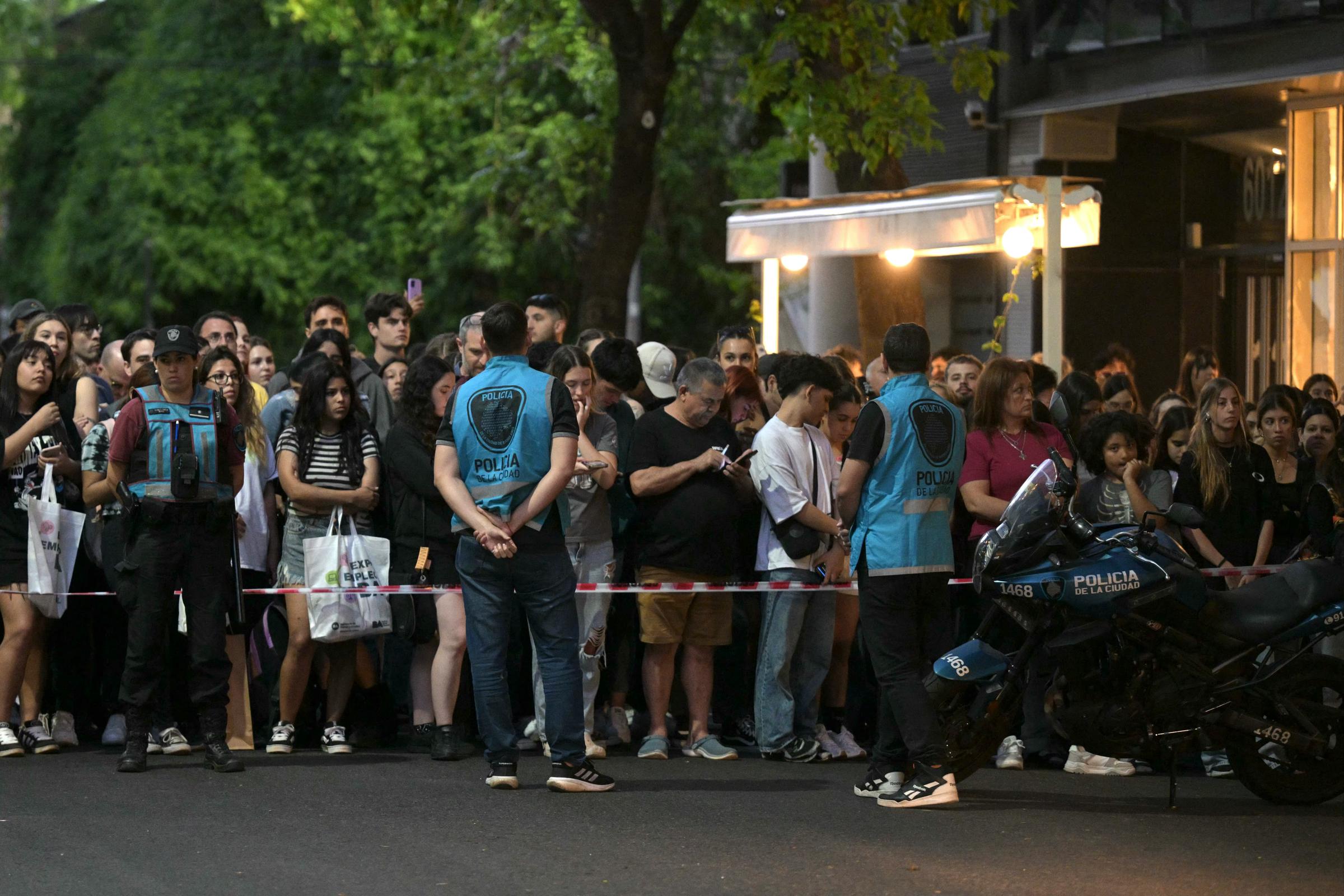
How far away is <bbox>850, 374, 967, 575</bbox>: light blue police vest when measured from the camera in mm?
8109

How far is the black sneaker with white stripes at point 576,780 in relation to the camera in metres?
8.32

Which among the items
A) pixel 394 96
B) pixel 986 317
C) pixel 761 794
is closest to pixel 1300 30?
pixel 986 317

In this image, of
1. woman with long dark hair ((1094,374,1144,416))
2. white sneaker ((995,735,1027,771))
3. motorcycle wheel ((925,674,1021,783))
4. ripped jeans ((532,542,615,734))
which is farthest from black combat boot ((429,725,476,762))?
woman with long dark hair ((1094,374,1144,416))

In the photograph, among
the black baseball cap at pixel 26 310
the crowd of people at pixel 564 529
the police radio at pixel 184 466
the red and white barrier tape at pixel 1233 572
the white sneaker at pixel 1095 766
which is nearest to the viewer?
→ the crowd of people at pixel 564 529

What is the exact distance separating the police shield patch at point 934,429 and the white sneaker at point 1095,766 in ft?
5.46

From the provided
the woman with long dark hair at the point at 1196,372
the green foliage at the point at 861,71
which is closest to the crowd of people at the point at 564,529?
the woman with long dark hair at the point at 1196,372

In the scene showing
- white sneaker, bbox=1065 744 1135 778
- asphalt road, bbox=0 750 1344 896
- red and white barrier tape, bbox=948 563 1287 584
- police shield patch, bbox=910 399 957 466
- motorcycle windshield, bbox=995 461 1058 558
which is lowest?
white sneaker, bbox=1065 744 1135 778

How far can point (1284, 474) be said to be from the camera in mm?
9734

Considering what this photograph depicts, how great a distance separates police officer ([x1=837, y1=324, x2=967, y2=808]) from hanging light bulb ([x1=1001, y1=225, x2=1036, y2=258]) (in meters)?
5.91

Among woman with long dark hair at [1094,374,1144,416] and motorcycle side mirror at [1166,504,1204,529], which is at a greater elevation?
woman with long dark hair at [1094,374,1144,416]

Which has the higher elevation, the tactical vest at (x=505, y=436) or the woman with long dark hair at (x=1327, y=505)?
the tactical vest at (x=505, y=436)

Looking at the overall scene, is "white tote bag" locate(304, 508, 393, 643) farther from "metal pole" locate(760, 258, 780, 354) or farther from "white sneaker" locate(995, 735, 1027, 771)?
"metal pole" locate(760, 258, 780, 354)

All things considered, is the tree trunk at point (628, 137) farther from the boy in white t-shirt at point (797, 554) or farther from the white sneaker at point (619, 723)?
the boy in white t-shirt at point (797, 554)

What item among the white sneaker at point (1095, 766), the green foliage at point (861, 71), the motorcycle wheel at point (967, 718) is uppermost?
the green foliage at point (861, 71)
